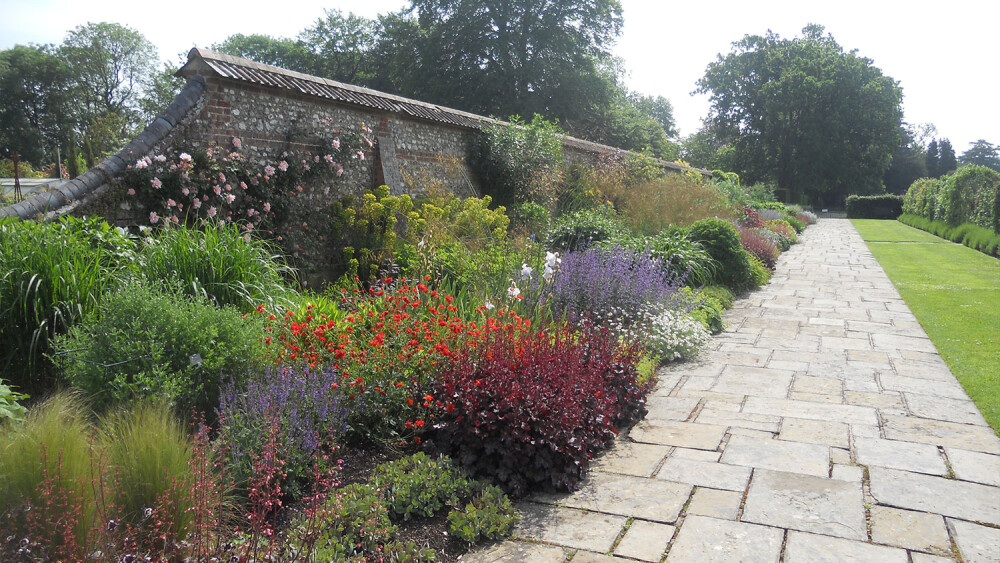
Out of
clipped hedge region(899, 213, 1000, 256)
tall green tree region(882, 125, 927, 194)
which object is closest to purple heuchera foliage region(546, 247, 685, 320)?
clipped hedge region(899, 213, 1000, 256)

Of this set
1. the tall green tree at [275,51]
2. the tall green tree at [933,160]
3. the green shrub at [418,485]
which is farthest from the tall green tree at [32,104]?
the tall green tree at [933,160]

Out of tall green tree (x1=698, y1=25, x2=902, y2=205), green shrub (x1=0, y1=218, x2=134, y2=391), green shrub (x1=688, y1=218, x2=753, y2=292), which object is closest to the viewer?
green shrub (x1=0, y1=218, x2=134, y2=391)

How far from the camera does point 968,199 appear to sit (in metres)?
18.0

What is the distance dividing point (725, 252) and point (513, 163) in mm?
3464

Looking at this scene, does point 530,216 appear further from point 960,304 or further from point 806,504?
point 806,504

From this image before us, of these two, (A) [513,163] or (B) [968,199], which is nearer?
(A) [513,163]

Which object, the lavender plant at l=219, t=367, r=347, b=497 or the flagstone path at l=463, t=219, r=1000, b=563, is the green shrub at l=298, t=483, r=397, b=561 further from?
the flagstone path at l=463, t=219, r=1000, b=563

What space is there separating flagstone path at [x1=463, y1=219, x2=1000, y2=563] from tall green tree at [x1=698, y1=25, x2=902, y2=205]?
3619cm

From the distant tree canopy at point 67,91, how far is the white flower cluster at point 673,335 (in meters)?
37.7

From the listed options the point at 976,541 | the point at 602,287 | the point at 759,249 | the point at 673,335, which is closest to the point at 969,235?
the point at 759,249

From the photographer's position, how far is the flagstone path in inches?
87.7

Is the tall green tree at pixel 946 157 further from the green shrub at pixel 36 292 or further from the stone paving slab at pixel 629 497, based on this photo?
the green shrub at pixel 36 292

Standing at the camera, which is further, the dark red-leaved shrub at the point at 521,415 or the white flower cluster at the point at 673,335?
the white flower cluster at the point at 673,335

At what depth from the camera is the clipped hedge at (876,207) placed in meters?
39.2
